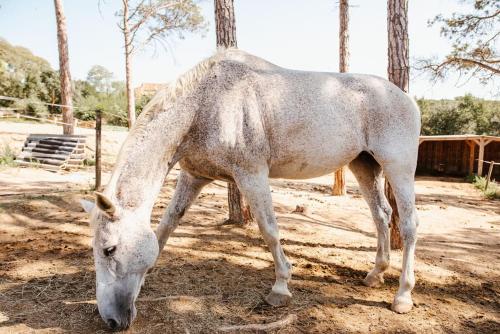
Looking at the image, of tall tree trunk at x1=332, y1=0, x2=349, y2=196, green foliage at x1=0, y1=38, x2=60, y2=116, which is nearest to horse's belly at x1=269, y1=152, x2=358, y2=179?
tall tree trunk at x1=332, y1=0, x2=349, y2=196

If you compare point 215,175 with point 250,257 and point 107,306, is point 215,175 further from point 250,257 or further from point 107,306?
point 250,257

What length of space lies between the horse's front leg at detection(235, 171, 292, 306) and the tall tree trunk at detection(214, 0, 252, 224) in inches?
87.2

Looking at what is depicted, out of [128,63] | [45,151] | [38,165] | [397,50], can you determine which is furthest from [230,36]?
[128,63]

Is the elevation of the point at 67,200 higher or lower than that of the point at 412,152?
lower

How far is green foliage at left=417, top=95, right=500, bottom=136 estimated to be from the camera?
24.7m

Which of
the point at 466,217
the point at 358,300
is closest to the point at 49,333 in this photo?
the point at 358,300

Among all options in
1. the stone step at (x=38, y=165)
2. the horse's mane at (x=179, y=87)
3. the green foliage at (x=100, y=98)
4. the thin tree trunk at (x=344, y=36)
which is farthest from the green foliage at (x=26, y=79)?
the horse's mane at (x=179, y=87)

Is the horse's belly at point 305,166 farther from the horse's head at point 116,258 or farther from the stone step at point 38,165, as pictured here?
the stone step at point 38,165

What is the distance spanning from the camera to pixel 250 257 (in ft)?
12.7

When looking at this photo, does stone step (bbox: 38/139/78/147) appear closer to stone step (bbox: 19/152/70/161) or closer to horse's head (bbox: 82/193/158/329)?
stone step (bbox: 19/152/70/161)

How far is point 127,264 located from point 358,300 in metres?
1.98

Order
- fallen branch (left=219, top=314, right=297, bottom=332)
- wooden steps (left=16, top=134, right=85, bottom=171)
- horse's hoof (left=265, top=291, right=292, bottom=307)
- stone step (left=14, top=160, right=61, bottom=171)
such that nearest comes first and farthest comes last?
fallen branch (left=219, top=314, right=297, bottom=332)
horse's hoof (left=265, top=291, right=292, bottom=307)
stone step (left=14, top=160, right=61, bottom=171)
wooden steps (left=16, top=134, right=85, bottom=171)

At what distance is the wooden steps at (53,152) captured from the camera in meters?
11.5

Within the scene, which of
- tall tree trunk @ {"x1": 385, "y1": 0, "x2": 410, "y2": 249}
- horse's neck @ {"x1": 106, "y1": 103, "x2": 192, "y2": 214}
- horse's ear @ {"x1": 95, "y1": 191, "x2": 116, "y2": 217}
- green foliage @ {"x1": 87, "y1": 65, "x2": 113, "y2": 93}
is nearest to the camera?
horse's ear @ {"x1": 95, "y1": 191, "x2": 116, "y2": 217}
